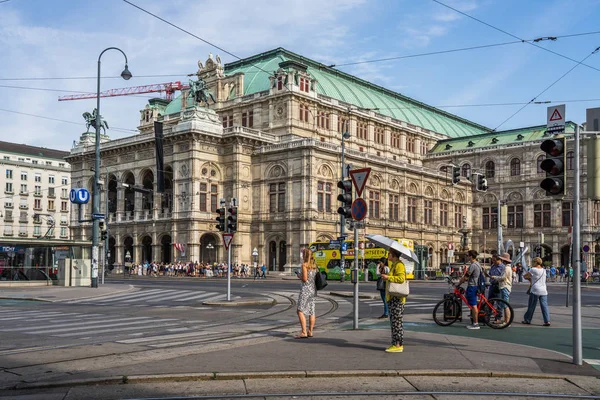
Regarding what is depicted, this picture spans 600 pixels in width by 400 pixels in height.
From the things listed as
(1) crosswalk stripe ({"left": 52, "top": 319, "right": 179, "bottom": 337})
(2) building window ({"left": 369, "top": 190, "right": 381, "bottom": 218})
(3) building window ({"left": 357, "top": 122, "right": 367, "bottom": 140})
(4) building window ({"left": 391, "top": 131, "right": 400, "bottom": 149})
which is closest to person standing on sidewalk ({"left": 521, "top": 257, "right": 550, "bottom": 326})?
(1) crosswalk stripe ({"left": 52, "top": 319, "right": 179, "bottom": 337})

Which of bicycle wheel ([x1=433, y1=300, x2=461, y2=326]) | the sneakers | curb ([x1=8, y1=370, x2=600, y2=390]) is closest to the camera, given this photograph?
curb ([x1=8, y1=370, x2=600, y2=390])

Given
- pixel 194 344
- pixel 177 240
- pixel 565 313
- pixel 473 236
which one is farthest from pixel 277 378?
pixel 473 236

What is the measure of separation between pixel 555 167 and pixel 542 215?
8037 cm

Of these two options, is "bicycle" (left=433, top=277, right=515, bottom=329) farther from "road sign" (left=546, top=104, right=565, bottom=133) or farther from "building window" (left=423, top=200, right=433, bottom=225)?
"building window" (left=423, top=200, right=433, bottom=225)

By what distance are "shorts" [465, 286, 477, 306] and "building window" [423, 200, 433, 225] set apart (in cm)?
6670

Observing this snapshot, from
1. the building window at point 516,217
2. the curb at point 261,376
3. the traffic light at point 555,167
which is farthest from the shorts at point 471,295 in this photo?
the building window at point 516,217

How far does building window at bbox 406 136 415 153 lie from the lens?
89363 millimetres

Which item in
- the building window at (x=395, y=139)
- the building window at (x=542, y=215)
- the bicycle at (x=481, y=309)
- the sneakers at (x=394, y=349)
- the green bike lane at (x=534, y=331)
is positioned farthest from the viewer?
the building window at (x=395, y=139)

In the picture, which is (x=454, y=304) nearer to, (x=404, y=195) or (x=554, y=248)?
(x=404, y=195)

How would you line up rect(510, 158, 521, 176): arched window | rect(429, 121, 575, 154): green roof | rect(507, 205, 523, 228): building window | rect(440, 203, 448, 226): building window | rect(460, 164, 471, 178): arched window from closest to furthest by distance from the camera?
rect(440, 203, 448, 226): building window, rect(507, 205, 523, 228): building window, rect(510, 158, 521, 176): arched window, rect(429, 121, 575, 154): green roof, rect(460, 164, 471, 178): arched window

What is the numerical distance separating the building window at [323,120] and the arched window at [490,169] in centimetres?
2707

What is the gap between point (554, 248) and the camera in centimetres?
8406

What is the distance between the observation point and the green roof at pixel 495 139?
8906 cm

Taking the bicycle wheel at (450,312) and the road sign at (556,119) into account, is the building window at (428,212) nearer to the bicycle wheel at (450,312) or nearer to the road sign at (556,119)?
the bicycle wheel at (450,312)
